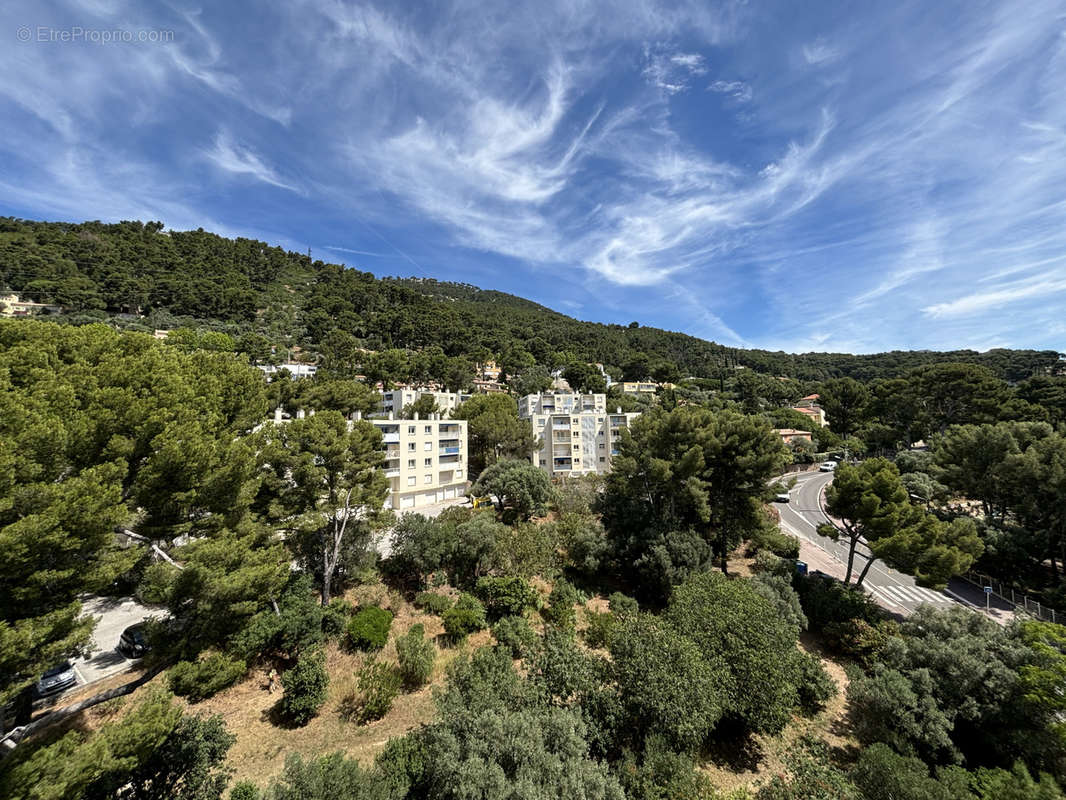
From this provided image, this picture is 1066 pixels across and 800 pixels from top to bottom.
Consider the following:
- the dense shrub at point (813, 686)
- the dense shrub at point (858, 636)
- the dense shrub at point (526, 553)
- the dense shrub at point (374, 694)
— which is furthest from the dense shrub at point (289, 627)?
the dense shrub at point (858, 636)

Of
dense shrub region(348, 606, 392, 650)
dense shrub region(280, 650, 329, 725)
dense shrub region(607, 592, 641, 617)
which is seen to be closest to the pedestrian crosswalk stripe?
dense shrub region(607, 592, 641, 617)

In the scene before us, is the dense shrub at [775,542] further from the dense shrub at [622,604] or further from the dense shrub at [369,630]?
the dense shrub at [369,630]

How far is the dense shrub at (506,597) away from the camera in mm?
20438

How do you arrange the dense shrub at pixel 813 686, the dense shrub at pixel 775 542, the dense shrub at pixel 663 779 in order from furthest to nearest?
the dense shrub at pixel 775 542 < the dense shrub at pixel 813 686 < the dense shrub at pixel 663 779

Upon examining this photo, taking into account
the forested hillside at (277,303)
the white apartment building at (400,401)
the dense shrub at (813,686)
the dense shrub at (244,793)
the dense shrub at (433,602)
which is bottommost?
the dense shrub at (813,686)

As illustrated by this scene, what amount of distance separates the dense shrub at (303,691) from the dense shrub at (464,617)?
5566 mm

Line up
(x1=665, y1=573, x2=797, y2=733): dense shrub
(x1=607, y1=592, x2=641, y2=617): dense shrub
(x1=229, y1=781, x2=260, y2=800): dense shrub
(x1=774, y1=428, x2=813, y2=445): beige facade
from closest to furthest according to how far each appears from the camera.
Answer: (x1=229, y1=781, x2=260, y2=800): dense shrub < (x1=665, y1=573, x2=797, y2=733): dense shrub < (x1=607, y1=592, x2=641, y2=617): dense shrub < (x1=774, y1=428, x2=813, y2=445): beige facade

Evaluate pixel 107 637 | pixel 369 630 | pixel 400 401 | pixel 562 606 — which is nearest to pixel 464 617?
pixel 369 630

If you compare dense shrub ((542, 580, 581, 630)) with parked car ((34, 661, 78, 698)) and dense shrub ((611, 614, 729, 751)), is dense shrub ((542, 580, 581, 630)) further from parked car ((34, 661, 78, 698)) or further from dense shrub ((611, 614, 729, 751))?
parked car ((34, 661, 78, 698))

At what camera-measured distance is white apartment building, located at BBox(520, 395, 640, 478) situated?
4853 centimetres

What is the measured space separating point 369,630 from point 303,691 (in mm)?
3548

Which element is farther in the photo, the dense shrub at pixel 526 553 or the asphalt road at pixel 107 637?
the dense shrub at pixel 526 553

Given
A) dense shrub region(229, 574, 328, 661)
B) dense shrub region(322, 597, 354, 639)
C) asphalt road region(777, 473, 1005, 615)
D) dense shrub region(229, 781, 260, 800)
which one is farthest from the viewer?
asphalt road region(777, 473, 1005, 615)

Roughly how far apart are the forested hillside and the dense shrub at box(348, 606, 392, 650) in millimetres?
67365
